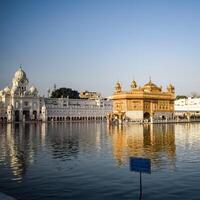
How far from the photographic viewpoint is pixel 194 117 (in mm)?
94938

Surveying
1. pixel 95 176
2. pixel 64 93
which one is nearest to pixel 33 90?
pixel 64 93

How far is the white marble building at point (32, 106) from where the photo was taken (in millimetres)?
100562

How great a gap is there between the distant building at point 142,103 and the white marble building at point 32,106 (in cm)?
3014

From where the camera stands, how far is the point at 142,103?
8194cm

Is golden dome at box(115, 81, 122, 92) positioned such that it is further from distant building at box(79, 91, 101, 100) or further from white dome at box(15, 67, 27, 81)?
distant building at box(79, 91, 101, 100)

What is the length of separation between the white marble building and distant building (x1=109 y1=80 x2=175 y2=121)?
1187 inches

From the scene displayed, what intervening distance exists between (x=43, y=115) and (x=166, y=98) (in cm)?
3987

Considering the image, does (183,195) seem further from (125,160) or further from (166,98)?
(166,98)

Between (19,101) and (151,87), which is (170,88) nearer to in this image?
(151,87)

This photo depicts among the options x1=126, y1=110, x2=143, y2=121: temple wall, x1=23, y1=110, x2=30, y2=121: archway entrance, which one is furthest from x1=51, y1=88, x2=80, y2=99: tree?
x1=126, y1=110, x2=143, y2=121: temple wall

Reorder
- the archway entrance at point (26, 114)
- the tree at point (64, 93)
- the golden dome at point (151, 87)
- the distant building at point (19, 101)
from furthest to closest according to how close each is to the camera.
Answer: the tree at point (64, 93) < the archway entrance at point (26, 114) < the distant building at point (19, 101) < the golden dome at point (151, 87)

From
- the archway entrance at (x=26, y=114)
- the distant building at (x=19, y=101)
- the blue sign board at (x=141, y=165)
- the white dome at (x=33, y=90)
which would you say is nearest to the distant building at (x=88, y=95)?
the white dome at (x=33, y=90)

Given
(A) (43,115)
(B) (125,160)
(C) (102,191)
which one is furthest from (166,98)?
(C) (102,191)

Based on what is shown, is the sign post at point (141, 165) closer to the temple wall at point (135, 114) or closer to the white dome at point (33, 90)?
the temple wall at point (135, 114)
